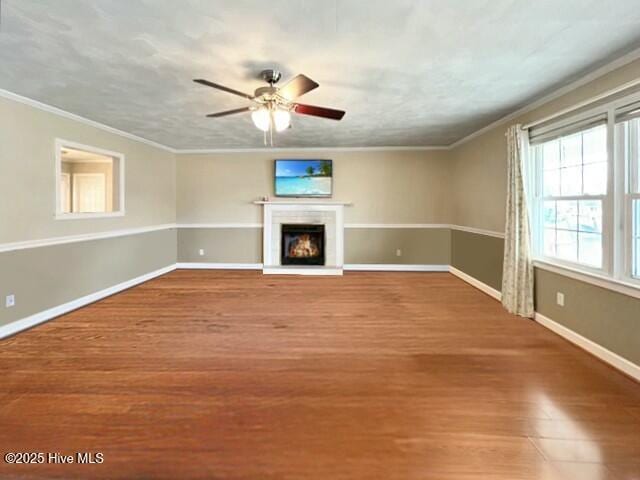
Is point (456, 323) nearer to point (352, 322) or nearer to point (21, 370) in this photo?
point (352, 322)

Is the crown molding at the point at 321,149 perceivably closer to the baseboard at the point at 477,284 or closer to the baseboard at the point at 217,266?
the baseboard at the point at 217,266

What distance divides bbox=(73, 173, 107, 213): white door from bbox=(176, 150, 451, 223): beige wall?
2306 mm

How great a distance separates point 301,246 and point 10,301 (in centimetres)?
438

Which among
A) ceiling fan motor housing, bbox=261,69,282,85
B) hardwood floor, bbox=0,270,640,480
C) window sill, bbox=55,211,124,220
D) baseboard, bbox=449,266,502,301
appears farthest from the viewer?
baseboard, bbox=449,266,502,301

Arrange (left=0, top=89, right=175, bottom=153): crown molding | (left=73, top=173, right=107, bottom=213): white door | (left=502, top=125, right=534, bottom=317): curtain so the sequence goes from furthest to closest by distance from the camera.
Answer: (left=73, top=173, right=107, bottom=213): white door
(left=502, top=125, right=534, bottom=317): curtain
(left=0, top=89, right=175, bottom=153): crown molding

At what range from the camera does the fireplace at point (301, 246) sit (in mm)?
6633

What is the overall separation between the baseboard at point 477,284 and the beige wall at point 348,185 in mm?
1061

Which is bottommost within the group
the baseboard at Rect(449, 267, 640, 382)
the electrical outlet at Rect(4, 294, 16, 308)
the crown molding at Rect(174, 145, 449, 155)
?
the baseboard at Rect(449, 267, 640, 382)

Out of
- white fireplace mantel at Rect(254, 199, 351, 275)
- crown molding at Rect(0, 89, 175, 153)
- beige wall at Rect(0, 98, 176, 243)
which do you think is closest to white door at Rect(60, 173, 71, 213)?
crown molding at Rect(0, 89, 175, 153)

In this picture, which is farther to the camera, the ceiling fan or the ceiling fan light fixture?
the ceiling fan light fixture

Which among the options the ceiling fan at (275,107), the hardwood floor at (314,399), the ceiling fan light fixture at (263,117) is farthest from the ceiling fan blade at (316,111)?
the hardwood floor at (314,399)

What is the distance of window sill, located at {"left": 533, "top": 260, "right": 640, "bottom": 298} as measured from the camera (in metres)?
2.53

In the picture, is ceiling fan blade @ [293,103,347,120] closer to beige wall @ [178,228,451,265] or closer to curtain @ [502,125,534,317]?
curtain @ [502,125,534,317]

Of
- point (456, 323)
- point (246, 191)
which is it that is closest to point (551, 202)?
point (456, 323)
